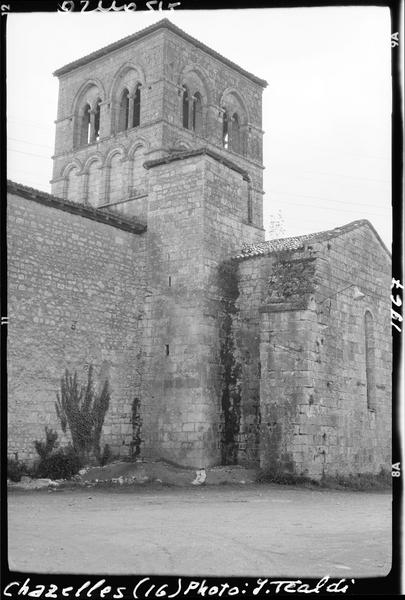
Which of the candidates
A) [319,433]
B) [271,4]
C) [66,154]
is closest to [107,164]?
[66,154]

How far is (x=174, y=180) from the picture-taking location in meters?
16.5

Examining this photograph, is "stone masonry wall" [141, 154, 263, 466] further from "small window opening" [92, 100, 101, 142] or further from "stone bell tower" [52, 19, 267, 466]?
"small window opening" [92, 100, 101, 142]

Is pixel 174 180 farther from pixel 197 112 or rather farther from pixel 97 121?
pixel 97 121

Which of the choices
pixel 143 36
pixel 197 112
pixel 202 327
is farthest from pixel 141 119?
pixel 202 327

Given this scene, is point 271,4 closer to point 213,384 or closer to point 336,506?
point 336,506

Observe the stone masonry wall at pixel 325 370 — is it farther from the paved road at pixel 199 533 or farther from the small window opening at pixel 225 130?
the small window opening at pixel 225 130

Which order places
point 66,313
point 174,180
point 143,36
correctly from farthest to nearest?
point 143,36 → point 174,180 → point 66,313

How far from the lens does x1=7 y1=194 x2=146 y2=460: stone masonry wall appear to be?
43.0 ft

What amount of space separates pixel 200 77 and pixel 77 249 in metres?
12.4

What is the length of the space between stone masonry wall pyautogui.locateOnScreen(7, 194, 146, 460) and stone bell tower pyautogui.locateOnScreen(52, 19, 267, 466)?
0.52 meters

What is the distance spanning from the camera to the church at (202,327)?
13.7 meters

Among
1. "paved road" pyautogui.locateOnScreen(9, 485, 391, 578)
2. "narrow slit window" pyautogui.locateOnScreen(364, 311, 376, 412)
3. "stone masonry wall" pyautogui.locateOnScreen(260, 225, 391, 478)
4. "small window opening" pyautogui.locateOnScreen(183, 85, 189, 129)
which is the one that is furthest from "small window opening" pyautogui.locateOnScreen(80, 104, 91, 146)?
"paved road" pyautogui.locateOnScreen(9, 485, 391, 578)

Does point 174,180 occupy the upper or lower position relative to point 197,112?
lower

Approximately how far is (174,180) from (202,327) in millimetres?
3873
